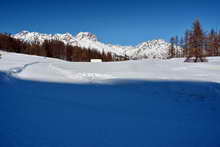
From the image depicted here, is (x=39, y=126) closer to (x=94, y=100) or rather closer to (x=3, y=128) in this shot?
(x=3, y=128)

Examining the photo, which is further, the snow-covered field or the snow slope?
the snow slope

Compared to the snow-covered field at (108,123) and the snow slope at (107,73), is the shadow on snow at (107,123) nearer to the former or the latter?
the snow-covered field at (108,123)

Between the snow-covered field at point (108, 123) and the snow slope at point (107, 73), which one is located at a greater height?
the snow slope at point (107, 73)

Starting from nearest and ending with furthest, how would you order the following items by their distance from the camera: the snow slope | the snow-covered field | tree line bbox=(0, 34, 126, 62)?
the snow-covered field → the snow slope → tree line bbox=(0, 34, 126, 62)

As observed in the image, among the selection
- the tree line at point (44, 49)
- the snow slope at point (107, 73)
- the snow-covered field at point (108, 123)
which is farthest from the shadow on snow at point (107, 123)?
the tree line at point (44, 49)

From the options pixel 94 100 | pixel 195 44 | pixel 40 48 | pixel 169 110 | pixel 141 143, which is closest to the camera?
pixel 141 143

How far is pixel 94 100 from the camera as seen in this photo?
297 inches

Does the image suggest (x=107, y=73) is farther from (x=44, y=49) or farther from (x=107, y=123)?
(x=44, y=49)

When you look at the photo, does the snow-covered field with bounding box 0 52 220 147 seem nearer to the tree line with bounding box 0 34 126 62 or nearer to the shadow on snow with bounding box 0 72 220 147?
the shadow on snow with bounding box 0 72 220 147

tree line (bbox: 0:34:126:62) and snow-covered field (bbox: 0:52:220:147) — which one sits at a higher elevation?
tree line (bbox: 0:34:126:62)

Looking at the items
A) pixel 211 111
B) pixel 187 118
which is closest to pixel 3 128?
pixel 187 118

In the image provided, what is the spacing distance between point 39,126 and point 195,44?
3271cm

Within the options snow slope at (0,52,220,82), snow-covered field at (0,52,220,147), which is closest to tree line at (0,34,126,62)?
snow slope at (0,52,220,82)

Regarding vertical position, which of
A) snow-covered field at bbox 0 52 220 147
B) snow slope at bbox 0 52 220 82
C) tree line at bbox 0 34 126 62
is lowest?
snow-covered field at bbox 0 52 220 147
